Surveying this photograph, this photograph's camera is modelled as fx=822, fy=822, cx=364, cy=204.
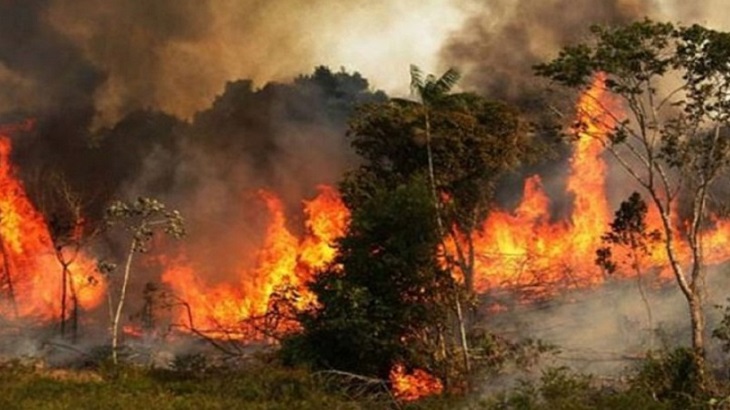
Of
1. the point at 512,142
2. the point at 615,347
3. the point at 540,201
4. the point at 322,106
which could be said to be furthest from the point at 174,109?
the point at 615,347

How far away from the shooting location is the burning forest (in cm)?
2803

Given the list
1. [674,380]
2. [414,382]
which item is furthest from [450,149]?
[674,380]

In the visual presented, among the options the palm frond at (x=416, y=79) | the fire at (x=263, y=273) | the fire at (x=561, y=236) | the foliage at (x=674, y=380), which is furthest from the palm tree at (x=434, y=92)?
the fire at (x=263, y=273)

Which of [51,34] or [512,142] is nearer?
[512,142]

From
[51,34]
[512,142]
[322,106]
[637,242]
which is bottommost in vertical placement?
[637,242]

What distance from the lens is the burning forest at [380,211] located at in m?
28.0

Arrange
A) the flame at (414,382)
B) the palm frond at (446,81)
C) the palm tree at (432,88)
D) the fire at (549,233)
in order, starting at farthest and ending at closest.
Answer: the fire at (549,233), the palm frond at (446,81), the palm tree at (432,88), the flame at (414,382)

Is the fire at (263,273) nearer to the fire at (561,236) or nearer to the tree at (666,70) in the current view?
the fire at (561,236)

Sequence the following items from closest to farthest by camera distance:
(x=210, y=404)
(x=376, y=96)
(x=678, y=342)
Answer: (x=210, y=404) → (x=678, y=342) → (x=376, y=96)

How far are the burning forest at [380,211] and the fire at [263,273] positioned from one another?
0.56 feet

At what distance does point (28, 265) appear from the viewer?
176 ft

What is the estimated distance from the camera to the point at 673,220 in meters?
53.8

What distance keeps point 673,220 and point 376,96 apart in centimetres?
2555

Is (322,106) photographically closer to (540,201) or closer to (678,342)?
(540,201)
